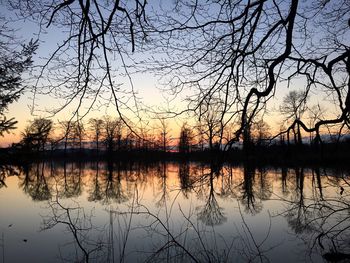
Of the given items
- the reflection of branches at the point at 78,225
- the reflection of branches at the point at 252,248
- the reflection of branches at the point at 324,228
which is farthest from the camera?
the reflection of branches at the point at 78,225

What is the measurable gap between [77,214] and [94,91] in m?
10.1

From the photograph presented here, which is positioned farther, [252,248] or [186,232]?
[186,232]

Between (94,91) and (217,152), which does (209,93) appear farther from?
(94,91)

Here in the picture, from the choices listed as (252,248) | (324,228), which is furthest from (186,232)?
(324,228)

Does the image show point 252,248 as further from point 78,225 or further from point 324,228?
point 78,225

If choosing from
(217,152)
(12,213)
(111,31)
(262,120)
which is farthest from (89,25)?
(12,213)

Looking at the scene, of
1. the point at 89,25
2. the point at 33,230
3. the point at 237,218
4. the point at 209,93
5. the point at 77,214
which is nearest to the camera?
the point at 89,25

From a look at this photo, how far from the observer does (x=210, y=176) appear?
4.33 meters

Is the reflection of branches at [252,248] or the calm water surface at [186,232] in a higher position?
the calm water surface at [186,232]

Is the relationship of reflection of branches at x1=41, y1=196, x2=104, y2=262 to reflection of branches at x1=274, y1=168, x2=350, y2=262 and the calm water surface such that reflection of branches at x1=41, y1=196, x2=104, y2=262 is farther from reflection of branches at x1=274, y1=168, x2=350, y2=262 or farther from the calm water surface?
reflection of branches at x1=274, y1=168, x2=350, y2=262

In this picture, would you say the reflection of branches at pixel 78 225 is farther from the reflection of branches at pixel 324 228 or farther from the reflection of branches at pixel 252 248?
the reflection of branches at pixel 324 228

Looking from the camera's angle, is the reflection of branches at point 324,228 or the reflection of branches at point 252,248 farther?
the reflection of branches at point 252,248

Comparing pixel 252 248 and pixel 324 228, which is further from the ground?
pixel 324 228

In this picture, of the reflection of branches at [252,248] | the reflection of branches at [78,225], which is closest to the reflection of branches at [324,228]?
the reflection of branches at [252,248]
